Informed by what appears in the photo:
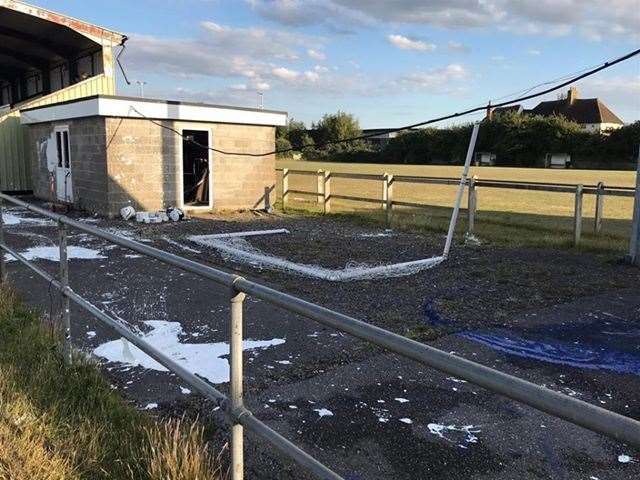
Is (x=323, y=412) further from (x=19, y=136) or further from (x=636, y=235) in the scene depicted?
(x=19, y=136)

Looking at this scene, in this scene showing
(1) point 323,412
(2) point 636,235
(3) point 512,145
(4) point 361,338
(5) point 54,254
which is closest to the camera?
(4) point 361,338

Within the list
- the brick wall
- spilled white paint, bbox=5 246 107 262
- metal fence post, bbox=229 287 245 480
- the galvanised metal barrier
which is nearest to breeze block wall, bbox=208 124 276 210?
the brick wall

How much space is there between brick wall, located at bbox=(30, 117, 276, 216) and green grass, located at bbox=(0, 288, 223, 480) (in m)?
10.7

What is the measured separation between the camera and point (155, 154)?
49.6 feet

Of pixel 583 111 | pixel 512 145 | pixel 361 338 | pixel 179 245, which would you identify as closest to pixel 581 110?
pixel 583 111

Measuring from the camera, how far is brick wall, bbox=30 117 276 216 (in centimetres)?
1452

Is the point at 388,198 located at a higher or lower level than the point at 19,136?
lower

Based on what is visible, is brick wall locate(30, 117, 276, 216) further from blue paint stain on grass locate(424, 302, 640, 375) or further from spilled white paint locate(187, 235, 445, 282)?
blue paint stain on grass locate(424, 302, 640, 375)

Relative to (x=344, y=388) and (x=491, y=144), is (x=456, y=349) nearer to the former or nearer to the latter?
(x=344, y=388)

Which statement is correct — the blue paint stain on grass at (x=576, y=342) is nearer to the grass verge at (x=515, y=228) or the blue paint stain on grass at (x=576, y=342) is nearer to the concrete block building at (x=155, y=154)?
the grass verge at (x=515, y=228)

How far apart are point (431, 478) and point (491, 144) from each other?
7026 centimetres

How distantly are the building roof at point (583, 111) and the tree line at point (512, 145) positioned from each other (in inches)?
857

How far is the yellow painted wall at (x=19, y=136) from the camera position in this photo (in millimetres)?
20484

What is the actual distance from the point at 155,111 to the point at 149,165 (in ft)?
4.36
